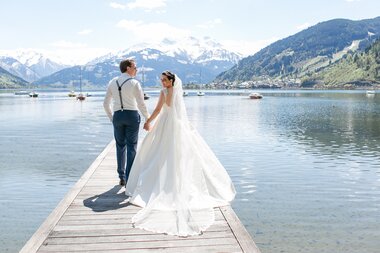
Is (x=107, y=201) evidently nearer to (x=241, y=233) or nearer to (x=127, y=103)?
(x=127, y=103)

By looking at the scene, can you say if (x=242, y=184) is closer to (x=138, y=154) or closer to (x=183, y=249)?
(x=138, y=154)

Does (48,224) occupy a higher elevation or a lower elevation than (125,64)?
lower

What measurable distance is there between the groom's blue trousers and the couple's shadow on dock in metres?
0.93

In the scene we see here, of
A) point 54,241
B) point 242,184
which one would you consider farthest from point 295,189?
point 54,241

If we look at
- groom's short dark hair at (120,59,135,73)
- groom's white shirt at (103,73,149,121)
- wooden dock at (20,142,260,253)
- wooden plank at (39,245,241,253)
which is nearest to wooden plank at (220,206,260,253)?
wooden dock at (20,142,260,253)

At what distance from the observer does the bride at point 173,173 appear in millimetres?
10609

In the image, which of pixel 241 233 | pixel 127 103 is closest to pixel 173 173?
pixel 127 103

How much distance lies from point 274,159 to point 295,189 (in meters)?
8.95

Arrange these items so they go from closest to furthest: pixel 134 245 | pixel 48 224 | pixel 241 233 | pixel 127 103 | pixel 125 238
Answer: pixel 134 245
pixel 125 238
pixel 241 233
pixel 48 224
pixel 127 103

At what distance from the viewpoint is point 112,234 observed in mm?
9266

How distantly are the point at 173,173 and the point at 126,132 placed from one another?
2.47 meters

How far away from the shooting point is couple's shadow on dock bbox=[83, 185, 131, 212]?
11.4 meters

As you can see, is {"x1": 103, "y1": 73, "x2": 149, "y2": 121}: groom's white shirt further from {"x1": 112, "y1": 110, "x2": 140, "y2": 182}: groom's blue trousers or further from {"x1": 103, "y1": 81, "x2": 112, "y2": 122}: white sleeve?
{"x1": 112, "y1": 110, "x2": 140, "y2": 182}: groom's blue trousers

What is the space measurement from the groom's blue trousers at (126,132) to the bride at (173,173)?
1.91ft
